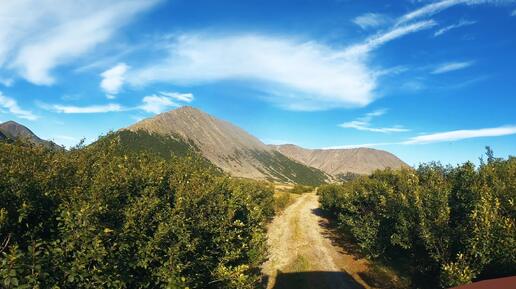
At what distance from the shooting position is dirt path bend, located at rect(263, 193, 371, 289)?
Answer: 41.7 meters

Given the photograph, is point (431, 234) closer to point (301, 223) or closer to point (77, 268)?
point (77, 268)

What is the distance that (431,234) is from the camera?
31.7m

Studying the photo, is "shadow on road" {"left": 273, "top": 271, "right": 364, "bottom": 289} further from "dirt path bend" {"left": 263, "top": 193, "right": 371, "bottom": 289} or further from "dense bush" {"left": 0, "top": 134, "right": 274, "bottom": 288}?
"dense bush" {"left": 0, "top": 134, "right": 274, "bottom": 288}

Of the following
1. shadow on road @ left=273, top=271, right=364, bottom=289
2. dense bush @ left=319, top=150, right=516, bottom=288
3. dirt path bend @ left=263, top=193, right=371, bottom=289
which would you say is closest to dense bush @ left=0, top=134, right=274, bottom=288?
shadow on road @ left=273, top=271, right=364, bottom=289

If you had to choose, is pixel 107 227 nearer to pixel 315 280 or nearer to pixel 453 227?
pixel 453 227

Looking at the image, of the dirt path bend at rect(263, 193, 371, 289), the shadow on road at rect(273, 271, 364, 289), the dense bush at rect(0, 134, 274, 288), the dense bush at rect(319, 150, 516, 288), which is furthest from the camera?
the dirt path bend at rect(263, 193, 371, 289)

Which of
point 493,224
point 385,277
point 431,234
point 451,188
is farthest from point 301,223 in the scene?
point 493,224

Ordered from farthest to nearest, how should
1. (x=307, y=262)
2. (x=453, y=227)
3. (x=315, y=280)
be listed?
(x=307, y=262), (x=315, y=280), (x=453, y=227)

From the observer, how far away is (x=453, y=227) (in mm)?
33719

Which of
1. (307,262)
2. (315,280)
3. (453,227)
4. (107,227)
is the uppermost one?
(107,227)

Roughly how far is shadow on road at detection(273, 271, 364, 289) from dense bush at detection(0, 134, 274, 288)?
15523mm

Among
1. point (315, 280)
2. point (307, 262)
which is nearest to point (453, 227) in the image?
point (315, 280)

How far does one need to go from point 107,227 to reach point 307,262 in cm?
3761

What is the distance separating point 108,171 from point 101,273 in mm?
7231
